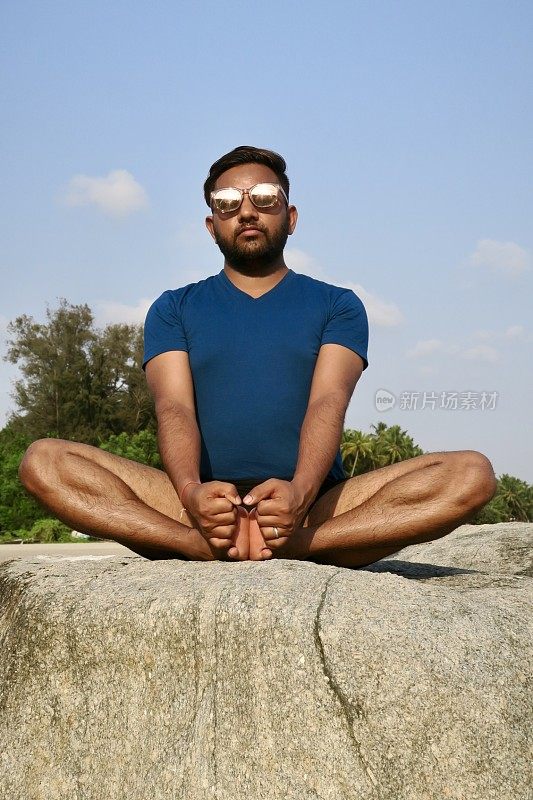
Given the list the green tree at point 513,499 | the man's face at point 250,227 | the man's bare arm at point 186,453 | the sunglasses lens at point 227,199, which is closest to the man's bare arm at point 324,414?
the man's bare arm at point 186,453

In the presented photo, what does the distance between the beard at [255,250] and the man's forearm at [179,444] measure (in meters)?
0.80

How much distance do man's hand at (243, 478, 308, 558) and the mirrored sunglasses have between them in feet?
4.76

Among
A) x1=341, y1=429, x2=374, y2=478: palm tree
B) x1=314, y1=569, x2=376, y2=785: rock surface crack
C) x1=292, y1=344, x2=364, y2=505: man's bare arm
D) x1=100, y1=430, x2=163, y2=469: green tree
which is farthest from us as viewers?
x1=341, y1=429, x2=374, y2=478: palm tree

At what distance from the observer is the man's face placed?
4262 mm

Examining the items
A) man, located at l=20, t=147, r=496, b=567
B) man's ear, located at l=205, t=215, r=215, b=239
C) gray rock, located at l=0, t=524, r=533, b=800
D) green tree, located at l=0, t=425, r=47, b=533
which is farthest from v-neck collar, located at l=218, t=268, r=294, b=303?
green tree, located at l=0, t=425, r=47, b=533

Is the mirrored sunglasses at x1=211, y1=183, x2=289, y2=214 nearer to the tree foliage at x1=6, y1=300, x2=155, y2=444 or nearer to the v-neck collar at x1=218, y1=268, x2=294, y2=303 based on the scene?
the v-neck collar at x1=218, y1=268, x2=294, y2=303

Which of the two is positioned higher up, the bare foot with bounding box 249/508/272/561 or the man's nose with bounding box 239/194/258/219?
the man's nose with bounding box 239/194/258/219

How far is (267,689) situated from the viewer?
2896 mm

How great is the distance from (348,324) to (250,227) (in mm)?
658

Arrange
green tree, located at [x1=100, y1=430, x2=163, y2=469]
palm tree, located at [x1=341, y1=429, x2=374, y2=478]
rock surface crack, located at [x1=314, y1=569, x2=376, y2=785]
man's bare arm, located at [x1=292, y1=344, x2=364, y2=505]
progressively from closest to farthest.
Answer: rock surface crack, located at [x1=314, y1=569, x2=376, y2=785], man's bare arm, located at [x1=292, y1=344, x2=364, y2=505], green tree, located at [x1=100, y1=430, x2=163, y2=469], palm tree, located at [x1=341, y1=429, x2=374, y2=478]

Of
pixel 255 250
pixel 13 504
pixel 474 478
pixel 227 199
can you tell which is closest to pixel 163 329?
pixel 255 250

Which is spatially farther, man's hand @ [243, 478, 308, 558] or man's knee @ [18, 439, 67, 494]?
A: man's knee @ [18, 439, 67, 494]

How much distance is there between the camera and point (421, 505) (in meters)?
3.84

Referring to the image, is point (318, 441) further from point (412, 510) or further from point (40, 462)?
point (40, 462)
